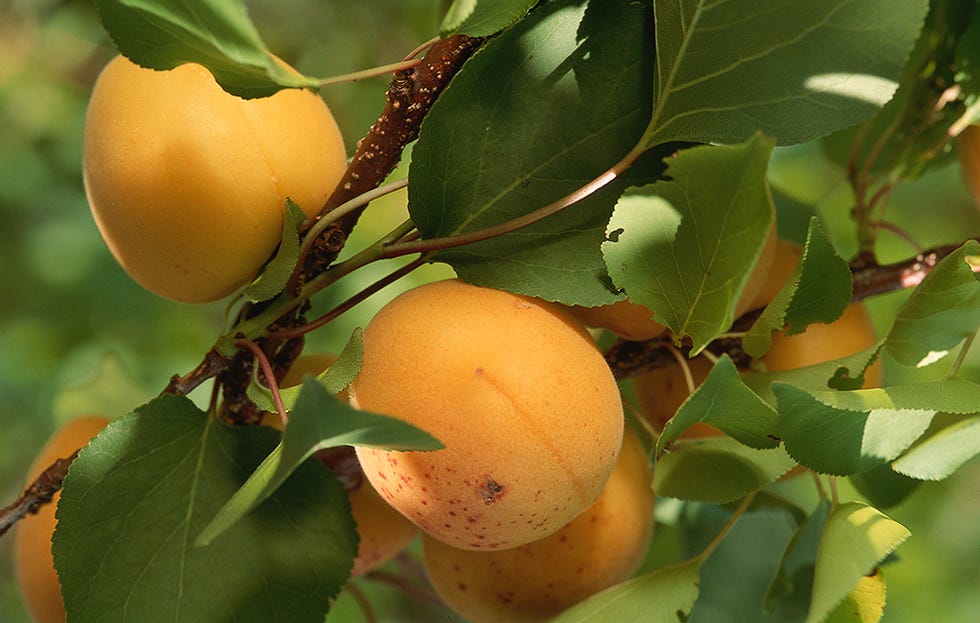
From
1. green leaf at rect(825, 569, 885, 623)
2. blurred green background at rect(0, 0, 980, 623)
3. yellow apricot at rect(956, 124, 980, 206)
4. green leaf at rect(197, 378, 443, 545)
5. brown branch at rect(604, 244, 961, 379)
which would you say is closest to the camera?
green leaf at rect(197, 378, 443, 545)

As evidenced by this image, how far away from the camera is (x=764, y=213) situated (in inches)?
13.4

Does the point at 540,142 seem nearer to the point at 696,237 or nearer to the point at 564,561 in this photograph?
the point at 696,237

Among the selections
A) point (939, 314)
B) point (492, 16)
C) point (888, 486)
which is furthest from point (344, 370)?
point (888, 486)

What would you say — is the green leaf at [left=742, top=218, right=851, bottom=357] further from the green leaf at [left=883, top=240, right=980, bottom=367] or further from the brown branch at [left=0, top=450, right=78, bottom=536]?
the brown branch at [left=0, top=450, right=78, bottom=536]

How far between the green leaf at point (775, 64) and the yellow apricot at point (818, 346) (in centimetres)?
16

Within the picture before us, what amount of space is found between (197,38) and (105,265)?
82cm

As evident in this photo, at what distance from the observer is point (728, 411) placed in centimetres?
39

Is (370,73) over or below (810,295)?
over

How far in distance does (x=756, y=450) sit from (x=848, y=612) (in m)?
0.08

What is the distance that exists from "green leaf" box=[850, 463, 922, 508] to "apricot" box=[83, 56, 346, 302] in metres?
0.38

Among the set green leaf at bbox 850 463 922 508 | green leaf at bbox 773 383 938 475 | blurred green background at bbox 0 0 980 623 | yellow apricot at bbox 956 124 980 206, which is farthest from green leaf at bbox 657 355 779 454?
blurred green background at bbox 0 0 980 623

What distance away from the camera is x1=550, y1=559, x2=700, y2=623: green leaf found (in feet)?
1.50

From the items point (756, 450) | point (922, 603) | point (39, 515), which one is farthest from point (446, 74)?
point (922, 603)

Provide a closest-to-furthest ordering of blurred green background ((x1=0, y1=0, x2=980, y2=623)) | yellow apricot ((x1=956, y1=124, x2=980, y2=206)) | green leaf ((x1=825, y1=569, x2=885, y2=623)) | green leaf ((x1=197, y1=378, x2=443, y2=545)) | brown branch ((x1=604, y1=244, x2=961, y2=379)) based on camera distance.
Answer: green leaf ((x1=197, y1=378, x2=443, y2=545)) < green leaf ((x1=825, y1=569, x2=885, y2=623)) < brown branch ((x1=604, y1=244, x2=961, y2=379)) < yellow apricot ((x1=956, y1=124, x2=980, y2=206)) < blurred green background ((x1=0, y1=0, x2=980, y2=623))
